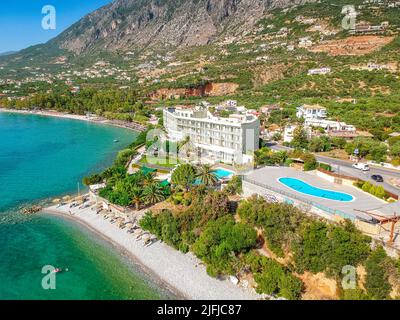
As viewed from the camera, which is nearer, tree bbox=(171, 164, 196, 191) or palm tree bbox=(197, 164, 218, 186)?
palm tree bbox=(197, 164, 218, 186)

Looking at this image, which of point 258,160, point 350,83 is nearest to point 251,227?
point 258,160

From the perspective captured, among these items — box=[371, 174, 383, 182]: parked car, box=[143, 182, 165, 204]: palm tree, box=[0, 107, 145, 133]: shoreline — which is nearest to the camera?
box=[371, 174, 383, 182]: parked car

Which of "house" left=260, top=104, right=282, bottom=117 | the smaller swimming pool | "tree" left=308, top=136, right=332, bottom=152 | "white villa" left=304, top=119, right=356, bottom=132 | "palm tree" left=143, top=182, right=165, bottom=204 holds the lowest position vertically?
"palm tree" left=143, top=182, right=165, bottom=204

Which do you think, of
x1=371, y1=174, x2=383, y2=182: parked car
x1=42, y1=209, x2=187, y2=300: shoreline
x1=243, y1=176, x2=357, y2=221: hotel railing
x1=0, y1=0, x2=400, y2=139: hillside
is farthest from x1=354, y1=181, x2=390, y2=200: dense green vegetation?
x1=0, y1=0, x2=400, y2=139: hillside

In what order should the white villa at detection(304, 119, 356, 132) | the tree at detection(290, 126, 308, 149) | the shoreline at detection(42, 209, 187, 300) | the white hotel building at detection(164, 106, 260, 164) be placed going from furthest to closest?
the white villa at detection(304, 119, 356, 132), the tree at detection(290, 126, 308, 149), the white hotel building at detection(164, 106, 260, 164), the shoreline at detection(42, 209, 187, 300)

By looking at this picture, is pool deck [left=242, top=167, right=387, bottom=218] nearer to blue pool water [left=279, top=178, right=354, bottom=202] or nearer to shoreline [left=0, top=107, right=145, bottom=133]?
blue pool water [left=279, top=178, right=354, bottom=202]

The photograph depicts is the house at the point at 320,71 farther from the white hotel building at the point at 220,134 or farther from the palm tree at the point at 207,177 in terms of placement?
the palm tree at the point at 207,177

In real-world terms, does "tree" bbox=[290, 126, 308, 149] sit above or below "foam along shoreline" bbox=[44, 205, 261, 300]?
above

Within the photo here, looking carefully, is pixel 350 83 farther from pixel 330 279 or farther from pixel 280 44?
pixel 330 279

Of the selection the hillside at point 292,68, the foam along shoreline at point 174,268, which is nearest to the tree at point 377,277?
the foam along shoreline at point 174,268
